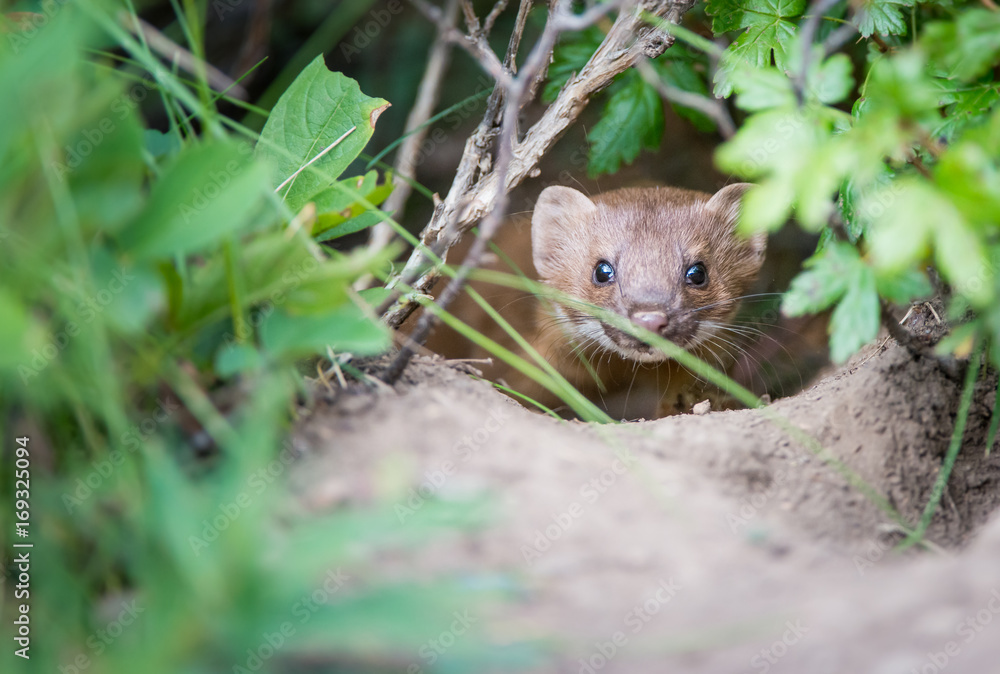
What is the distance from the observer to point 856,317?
5.85 feet

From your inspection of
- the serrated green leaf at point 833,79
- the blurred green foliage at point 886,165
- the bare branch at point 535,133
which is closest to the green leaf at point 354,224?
the bare branch at point 535,133

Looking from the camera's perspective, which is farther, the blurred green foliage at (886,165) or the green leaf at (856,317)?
the green leaf at (856,317)

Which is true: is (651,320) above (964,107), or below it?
below

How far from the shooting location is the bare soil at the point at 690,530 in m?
1.27

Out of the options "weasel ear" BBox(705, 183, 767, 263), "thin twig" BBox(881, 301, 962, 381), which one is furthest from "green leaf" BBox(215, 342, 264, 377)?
"weasel ear" BBox(705, 183, 767, 263)

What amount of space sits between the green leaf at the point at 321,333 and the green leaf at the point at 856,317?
1028 mm

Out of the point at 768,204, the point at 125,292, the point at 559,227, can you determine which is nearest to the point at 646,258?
the point at 559,227

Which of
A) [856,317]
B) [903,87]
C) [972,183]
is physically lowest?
[856,317]

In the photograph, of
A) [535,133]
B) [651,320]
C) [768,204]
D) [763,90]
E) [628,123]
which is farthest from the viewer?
[628,123]

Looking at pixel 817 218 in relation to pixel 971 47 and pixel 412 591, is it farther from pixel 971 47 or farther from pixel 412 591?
pixel 412 591

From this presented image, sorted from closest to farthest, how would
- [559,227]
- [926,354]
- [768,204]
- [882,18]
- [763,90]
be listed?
[768,204], [763,90], [926,354], [882,18], [559,227]

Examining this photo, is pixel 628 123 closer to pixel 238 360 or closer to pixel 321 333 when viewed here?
pixel 321 333

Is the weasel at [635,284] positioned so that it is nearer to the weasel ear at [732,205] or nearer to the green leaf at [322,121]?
the weasel ear at [732,205]

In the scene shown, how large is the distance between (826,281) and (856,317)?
0.37 feet
